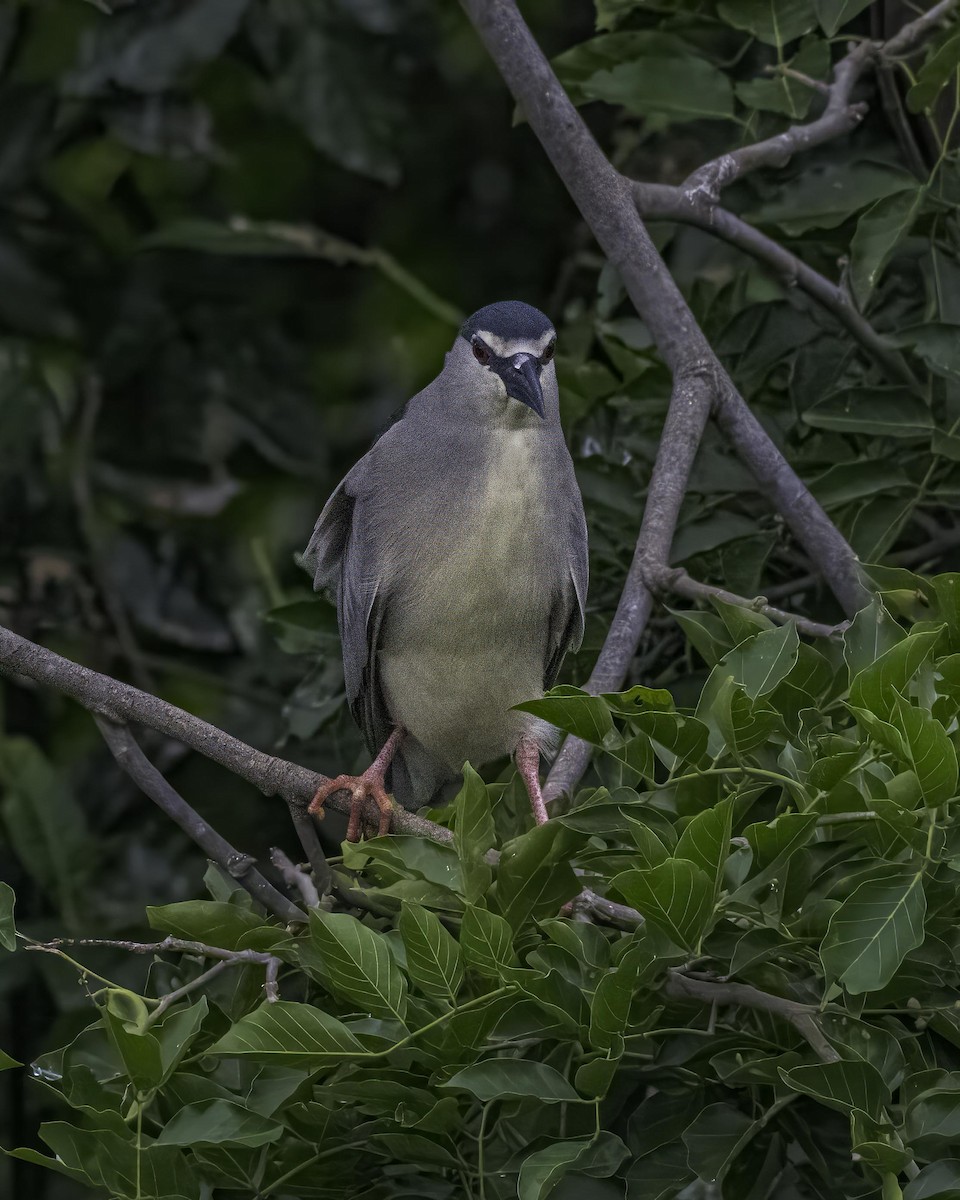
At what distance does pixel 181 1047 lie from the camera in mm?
1466

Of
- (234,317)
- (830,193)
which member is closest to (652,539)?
(830,193)

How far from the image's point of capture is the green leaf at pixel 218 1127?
1436 millimetres

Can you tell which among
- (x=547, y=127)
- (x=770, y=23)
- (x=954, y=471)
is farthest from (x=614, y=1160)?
(x=770, y=23)

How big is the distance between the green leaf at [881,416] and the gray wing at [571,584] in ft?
1.27

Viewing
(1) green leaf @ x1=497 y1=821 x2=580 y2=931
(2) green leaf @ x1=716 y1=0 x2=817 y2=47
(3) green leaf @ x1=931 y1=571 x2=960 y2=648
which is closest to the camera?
(1) green leaf @ x1=497 y1=821 x2=580 y2=931

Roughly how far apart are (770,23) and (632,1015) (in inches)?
68.3

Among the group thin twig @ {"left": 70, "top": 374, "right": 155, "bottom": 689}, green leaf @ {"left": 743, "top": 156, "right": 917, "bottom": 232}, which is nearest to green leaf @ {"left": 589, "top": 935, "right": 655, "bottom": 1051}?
green leaf @ {"left": 743, "top": 156, "right": 917, "bottom": 232}

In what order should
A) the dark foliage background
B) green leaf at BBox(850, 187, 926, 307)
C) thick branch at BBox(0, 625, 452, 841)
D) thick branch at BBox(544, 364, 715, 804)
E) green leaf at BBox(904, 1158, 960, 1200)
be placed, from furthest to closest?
the dark foliage background, green leaf at BBox(850, 187, 926, 307), thick branch at BBox(544, 364, 715, 804), thick branch at BBox(0, 625, 452, 841), green leaf at BBox(904, 1158, 960, 1200)

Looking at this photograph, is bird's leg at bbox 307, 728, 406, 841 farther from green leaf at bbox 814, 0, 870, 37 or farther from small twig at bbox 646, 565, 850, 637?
green leaf at bbox 814, 0, 870, 37

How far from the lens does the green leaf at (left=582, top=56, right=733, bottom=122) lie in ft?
8.41

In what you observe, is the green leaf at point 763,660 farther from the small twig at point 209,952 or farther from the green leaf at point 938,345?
the green leaf at point 938,345

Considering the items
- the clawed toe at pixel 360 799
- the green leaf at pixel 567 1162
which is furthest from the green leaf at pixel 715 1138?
the clawed toe at pixel 360 799

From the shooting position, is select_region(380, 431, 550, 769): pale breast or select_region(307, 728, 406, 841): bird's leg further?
select_region(380, 431, 550, 769): pale breast

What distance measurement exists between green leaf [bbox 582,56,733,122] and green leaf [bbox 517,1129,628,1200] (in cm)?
170
